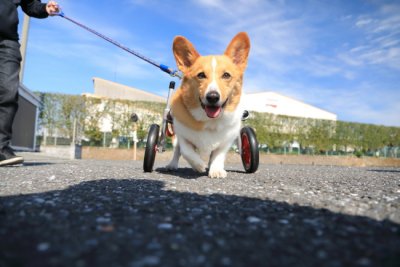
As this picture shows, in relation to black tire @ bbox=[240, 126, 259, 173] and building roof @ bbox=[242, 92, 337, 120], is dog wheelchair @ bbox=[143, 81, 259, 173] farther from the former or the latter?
building roof @ bbox=[242, 92, 337, 120]

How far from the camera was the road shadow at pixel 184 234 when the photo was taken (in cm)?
105

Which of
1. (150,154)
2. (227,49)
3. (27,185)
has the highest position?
(227,49)

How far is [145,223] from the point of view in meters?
1.45

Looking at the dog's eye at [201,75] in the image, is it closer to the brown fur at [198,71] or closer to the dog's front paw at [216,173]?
the brown fur at [198,71]

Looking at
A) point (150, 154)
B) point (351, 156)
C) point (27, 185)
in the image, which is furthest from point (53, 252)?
point (351, 156)

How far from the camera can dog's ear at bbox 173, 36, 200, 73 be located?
3.78 m

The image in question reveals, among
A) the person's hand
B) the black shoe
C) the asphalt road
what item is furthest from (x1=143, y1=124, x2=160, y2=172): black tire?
the person's hand

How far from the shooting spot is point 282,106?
35344 mm

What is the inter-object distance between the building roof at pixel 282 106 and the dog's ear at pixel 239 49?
30.6 meters

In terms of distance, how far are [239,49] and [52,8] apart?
2.64 m

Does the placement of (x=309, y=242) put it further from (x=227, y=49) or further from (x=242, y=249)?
(x=227, y=49)

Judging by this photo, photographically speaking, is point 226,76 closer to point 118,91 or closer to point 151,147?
point 151,147

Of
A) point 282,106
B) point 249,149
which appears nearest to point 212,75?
point 249,149

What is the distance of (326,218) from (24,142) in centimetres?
1205
